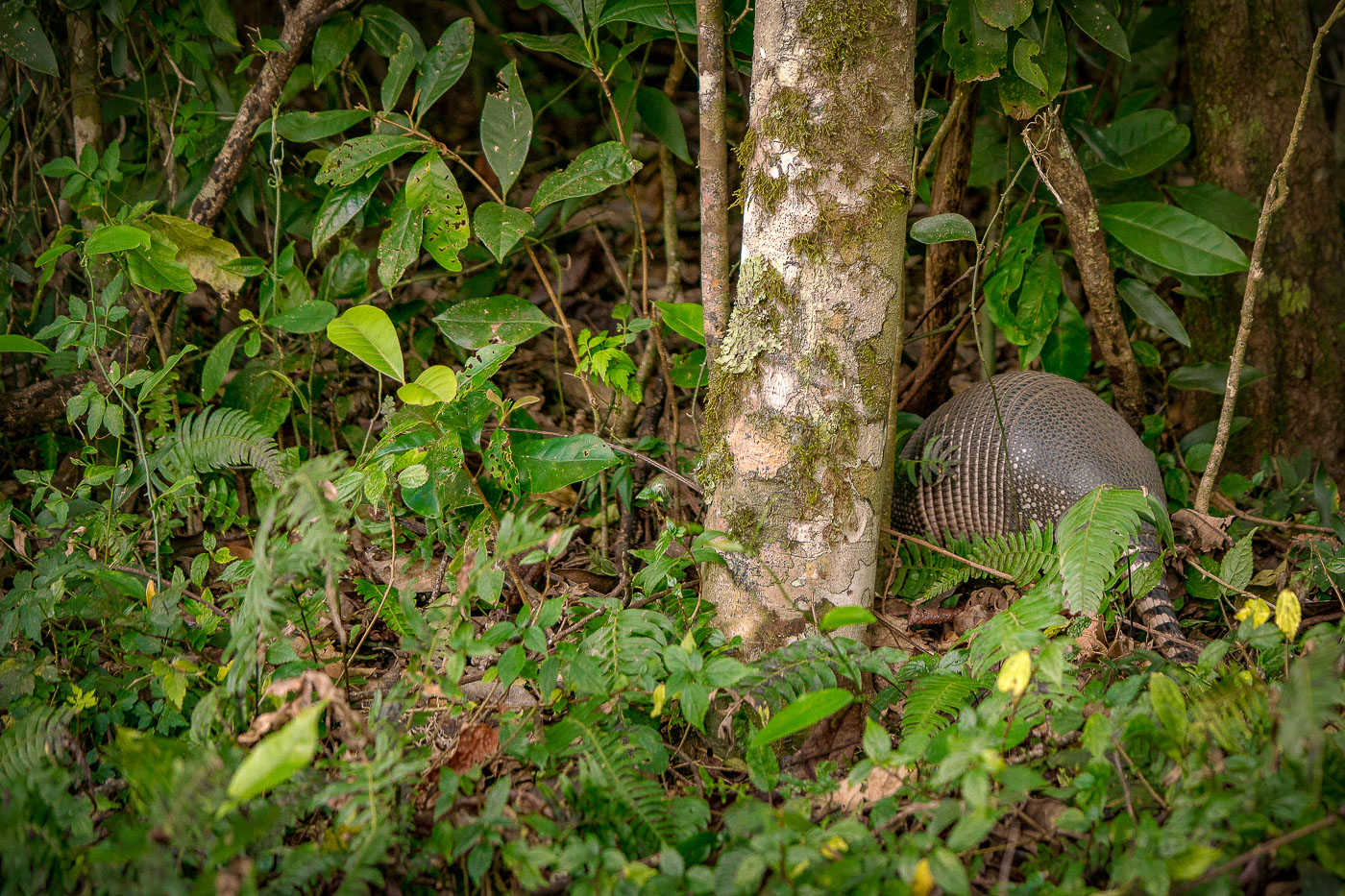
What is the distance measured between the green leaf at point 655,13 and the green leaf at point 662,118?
0.48 meters

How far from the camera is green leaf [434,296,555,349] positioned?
2385mm

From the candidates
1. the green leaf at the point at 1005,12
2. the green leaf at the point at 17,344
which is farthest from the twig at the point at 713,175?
the green leaf at the point at 17,344

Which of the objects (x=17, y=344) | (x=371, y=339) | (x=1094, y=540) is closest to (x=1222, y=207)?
(x=1094, y=540)

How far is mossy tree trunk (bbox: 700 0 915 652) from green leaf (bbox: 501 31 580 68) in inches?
32.2

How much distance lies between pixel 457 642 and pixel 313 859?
383 millimetres

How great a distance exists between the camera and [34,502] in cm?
246

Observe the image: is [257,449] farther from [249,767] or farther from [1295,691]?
[1295,691]

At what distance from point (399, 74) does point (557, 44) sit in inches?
18.4

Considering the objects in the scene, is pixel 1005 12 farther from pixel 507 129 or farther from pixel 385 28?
pixel 385 28

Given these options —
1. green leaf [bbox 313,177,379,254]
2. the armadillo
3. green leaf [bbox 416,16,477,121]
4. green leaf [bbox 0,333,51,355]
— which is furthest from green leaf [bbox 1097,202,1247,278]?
green leaf [bbox 0,333,51,355]

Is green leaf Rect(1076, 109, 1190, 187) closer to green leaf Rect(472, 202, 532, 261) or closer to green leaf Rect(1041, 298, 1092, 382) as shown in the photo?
green leaf Rect(1041, 298, 1092, 382)

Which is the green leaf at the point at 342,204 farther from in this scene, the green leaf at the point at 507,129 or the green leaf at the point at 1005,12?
the green leaf at the point at 1005,12

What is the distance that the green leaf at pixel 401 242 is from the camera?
2.41 m

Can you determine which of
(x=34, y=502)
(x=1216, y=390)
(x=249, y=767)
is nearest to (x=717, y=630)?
(x=249, y=767)
